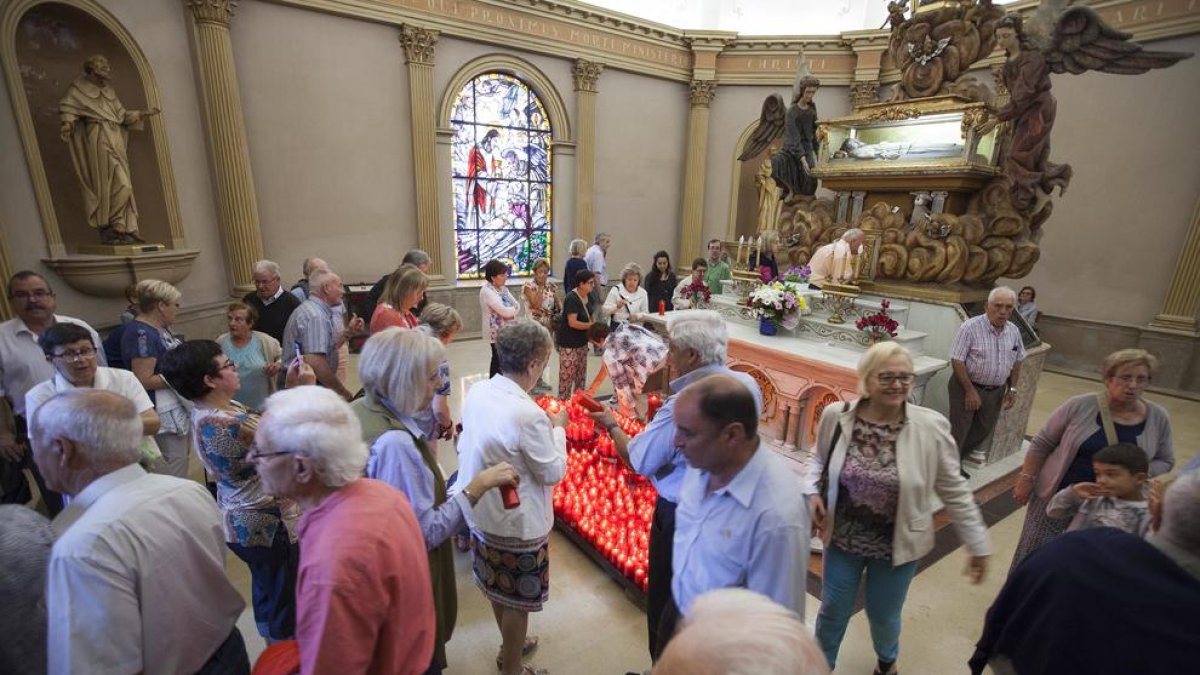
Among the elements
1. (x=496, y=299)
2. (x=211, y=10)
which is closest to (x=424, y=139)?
Answer: (x=211, y=10)

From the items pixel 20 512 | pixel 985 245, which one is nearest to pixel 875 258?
pixel 985 245

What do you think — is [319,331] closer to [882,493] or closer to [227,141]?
[882,493]

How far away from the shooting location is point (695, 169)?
1188cm

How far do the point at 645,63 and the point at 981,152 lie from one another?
24.3 ft

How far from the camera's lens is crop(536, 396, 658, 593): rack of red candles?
333 cm

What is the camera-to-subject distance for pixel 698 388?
Result: 1538 millimetres

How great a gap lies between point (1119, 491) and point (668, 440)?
189 centimetres

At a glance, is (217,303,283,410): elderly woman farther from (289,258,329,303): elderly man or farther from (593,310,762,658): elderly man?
(593,310,762,658): elderly man

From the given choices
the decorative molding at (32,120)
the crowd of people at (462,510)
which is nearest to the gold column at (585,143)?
the decorative molding at (32,120)

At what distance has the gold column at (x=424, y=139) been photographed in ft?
27.8

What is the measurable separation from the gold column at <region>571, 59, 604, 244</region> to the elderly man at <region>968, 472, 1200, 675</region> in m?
9.79

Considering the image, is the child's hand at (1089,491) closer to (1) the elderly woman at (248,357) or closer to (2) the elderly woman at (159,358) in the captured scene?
(1) the elderly woman at (248,357)

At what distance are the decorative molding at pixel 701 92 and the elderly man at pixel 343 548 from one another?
38.8 feet

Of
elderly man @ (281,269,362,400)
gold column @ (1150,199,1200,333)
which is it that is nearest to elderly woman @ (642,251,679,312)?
elderly man @ (281,269,362,400)
